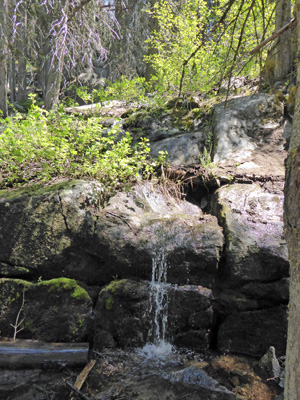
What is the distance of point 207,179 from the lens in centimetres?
565

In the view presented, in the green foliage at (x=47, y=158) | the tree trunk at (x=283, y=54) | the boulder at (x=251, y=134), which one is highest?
the tree trunk at (x=283, y=54)

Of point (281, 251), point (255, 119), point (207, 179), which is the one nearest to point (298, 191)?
point (281, 251)

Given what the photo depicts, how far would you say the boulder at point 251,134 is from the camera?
6043 mm

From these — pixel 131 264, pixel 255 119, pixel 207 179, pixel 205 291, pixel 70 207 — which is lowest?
pixel 205 291

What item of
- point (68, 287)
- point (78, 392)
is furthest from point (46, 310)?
point (78, 392)

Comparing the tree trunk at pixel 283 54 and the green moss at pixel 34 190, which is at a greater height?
the tree trunk at pixel 283 54

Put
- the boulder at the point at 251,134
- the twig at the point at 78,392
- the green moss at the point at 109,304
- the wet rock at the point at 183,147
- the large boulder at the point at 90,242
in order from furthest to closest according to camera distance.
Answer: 1. the wet rock at the point at 183,147
2. the boulder at the point at 251,134
3. the large boulder at the point at 90,242
4. the green moss at the point at 109,304
5. the twig at the point at 78,392

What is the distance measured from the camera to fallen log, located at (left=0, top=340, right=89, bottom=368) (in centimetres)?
349

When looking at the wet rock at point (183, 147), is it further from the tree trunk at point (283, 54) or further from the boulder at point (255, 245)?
the tree trunk at point (283, 54)

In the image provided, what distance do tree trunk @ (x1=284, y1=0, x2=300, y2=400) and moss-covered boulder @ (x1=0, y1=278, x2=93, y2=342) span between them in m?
3.34

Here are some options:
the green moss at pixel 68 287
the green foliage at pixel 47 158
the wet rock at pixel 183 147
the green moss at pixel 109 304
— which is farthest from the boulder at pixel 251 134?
the green moss at pixel 68 287

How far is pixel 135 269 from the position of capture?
4297mm

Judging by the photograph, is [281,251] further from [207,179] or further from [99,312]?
[99,312]

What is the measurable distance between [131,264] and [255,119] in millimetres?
4706
